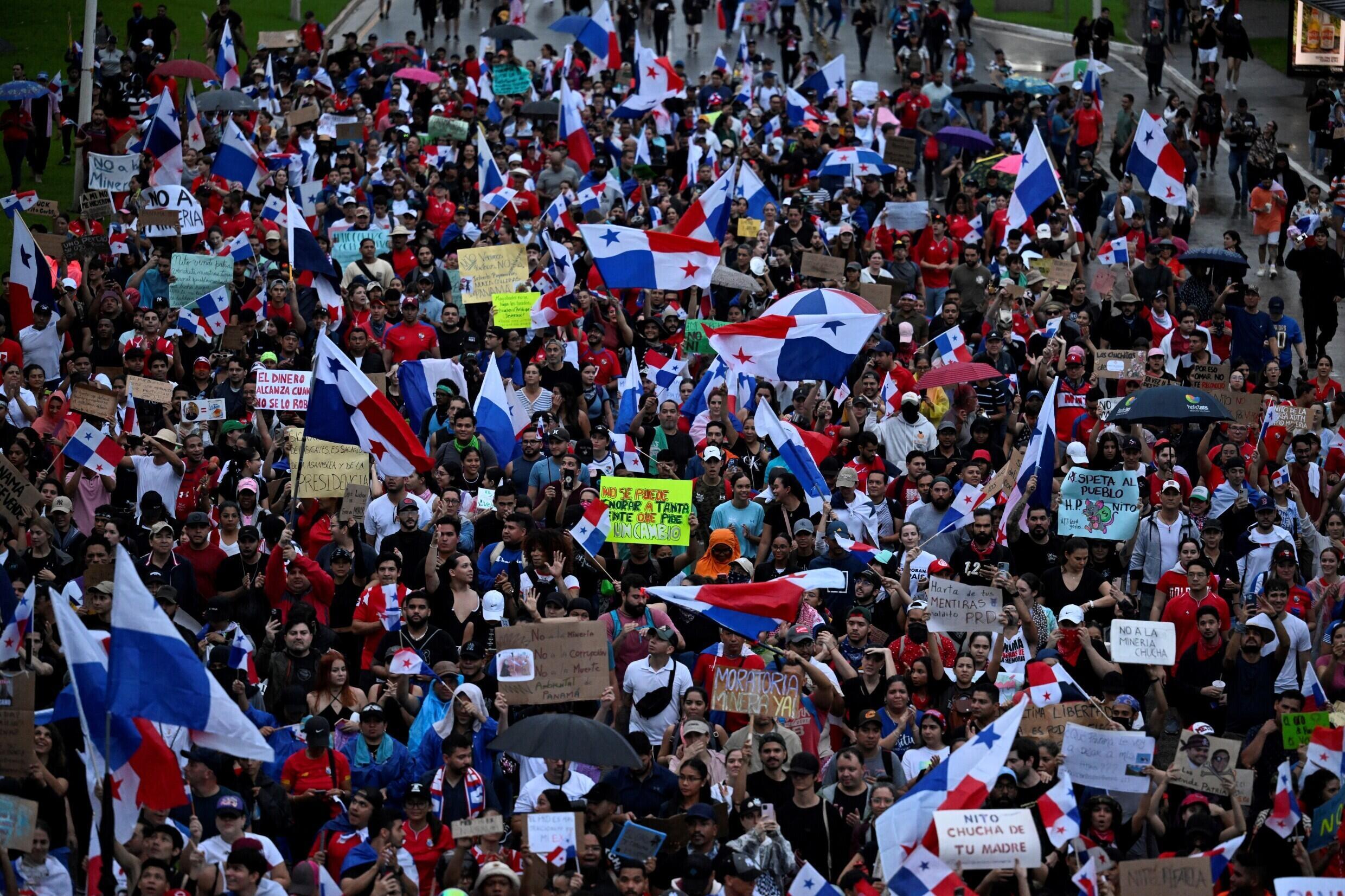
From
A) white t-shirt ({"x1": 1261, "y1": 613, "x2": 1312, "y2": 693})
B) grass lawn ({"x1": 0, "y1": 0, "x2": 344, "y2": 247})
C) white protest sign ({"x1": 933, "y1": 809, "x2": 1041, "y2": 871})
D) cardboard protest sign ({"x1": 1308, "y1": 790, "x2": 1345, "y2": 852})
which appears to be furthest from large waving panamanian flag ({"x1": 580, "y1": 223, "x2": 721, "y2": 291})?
grass lawn ({"x1": 0, "y1": 0, "x2": 344, "y2": 247})

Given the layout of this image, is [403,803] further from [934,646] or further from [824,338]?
[824,338]

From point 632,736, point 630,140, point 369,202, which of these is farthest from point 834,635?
point 630,140

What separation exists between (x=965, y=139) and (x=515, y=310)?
9.79 meters

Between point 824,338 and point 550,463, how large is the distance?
2992 mm

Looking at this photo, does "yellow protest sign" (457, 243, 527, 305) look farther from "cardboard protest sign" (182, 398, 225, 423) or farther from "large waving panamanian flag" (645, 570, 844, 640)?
"large waving panamanian flag" (645, 570, 844, 640)

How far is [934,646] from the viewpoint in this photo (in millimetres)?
13008

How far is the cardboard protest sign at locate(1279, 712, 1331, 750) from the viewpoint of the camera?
12.0m

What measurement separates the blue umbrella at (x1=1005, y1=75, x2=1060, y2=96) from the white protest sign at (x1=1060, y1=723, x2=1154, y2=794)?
65.5 feet

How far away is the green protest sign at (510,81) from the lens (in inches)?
1244

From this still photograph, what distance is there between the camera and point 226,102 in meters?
28.4

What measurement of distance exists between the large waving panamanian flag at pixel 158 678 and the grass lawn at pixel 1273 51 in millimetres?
30445

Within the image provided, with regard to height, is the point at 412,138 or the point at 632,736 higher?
the point at 412,138

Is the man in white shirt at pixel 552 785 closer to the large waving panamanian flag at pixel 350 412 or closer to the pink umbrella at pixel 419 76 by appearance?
the large waving panamanian flag at pixel 350 412

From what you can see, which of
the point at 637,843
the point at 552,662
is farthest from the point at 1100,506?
the point at 637,843
